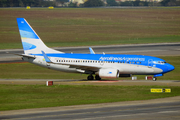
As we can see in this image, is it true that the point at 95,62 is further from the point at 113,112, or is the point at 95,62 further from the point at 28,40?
the point at 113,112

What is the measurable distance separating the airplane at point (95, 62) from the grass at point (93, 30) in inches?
2064

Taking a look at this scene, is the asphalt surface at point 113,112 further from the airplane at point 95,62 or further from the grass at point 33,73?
the grass at point 33,73

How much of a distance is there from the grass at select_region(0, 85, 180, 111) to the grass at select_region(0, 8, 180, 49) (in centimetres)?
6433

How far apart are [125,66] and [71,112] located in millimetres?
23191

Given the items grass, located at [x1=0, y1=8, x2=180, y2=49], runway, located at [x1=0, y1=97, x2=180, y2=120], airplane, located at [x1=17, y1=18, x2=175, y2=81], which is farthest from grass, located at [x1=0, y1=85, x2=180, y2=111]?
grass, located at [x1=0, y1=8, x2=180, y2=49]

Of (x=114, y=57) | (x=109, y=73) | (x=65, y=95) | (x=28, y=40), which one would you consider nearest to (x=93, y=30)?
(x=28, y=40)

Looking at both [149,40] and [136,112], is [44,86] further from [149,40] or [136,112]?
[149,40]

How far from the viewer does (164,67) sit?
178 ft

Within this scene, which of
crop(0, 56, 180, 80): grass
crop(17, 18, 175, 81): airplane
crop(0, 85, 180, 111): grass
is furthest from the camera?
crop(0, 56, 180, 80): grass

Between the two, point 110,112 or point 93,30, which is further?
point 93,30

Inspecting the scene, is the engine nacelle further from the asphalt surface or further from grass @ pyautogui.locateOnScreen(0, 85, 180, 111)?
the asphalt surface

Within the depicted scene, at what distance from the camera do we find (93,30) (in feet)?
511

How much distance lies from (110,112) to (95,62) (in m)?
23.3

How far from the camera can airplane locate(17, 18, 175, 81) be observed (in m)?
54.7
